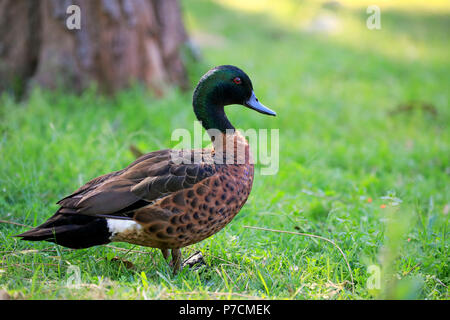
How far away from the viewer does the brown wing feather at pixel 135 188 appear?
250 cm

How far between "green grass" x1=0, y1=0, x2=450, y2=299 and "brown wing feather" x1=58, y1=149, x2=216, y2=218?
0.33 meters

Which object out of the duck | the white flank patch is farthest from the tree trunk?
the white flank patch

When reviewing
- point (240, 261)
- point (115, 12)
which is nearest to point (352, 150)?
point (240, 261)

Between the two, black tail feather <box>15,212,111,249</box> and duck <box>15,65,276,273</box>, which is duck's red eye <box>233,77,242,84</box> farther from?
black tail feather <box>15,212,111,249</box>

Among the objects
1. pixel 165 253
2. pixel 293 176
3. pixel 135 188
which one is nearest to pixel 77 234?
pixel 135 188

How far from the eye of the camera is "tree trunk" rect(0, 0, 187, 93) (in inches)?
198

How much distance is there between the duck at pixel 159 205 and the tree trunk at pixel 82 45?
2.73 m

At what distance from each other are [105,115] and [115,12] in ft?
3.54

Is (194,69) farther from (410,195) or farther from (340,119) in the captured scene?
(410,195)

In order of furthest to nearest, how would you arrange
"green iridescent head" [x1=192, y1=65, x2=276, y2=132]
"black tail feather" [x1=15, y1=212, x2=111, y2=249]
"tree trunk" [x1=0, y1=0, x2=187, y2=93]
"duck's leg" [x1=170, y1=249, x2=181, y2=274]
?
1. "tree trunk" [x1=0, y1=0, x2=187, y2=93]
2. "green iridescent head" [x1=192, y1=65, x2=276, y2=132]
3. "duck's leg" [x1=170, y1=249, x2=181, y2=274]
4. "black tail feather" [x1=15, y1=212, x2=111, y2=249]

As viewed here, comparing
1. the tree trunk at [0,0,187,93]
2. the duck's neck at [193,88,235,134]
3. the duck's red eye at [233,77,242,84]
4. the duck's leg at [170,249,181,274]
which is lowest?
the duck's leg at [170,249,181,274]

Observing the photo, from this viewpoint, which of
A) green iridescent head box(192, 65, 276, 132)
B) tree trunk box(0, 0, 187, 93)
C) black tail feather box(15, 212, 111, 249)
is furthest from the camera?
tree trunk box(0, 0, 187, 93)

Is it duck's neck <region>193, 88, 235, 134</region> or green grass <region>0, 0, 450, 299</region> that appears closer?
green grass <region>0, 0, 450, 299</region>

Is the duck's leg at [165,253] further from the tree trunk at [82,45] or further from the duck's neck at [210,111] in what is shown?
the tree trunk at [82,45]
